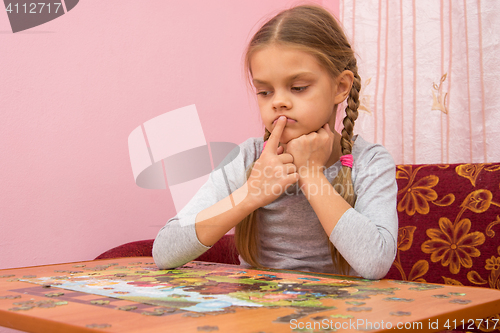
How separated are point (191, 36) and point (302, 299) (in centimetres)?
147

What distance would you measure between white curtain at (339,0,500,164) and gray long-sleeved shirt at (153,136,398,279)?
0.59 meters

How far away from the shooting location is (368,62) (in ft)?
6.10

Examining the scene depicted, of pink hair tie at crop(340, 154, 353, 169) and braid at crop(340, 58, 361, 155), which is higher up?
braid at crop(340, 58, 361, 155)

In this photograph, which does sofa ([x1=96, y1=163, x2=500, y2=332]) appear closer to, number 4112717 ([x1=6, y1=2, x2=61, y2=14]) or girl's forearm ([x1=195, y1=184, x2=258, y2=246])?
girl's forearm ([x1=195, y1=184, x2=258, y2=246])

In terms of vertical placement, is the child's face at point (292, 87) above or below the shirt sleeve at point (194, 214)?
above

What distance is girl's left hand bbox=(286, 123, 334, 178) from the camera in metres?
0.99

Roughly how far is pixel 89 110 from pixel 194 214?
0.71 metres

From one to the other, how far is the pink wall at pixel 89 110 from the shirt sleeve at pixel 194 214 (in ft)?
1.91

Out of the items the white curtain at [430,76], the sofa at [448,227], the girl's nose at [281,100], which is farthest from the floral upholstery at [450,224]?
the girl's nose at [281,100]

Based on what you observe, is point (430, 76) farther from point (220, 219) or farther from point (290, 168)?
point (220, 219)

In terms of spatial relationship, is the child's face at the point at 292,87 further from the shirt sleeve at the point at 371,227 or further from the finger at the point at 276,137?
the shirt sleeve at the point at 371,227

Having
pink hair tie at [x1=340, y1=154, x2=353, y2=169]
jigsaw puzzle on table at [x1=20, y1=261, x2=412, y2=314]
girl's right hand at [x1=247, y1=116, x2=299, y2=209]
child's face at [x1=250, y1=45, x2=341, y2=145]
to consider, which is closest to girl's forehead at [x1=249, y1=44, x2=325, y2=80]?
child's face at [x1=250, y1=45, x2=341, y2=145]

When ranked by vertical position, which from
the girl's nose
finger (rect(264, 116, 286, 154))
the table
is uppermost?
the girl's nose

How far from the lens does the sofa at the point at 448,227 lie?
122cm
